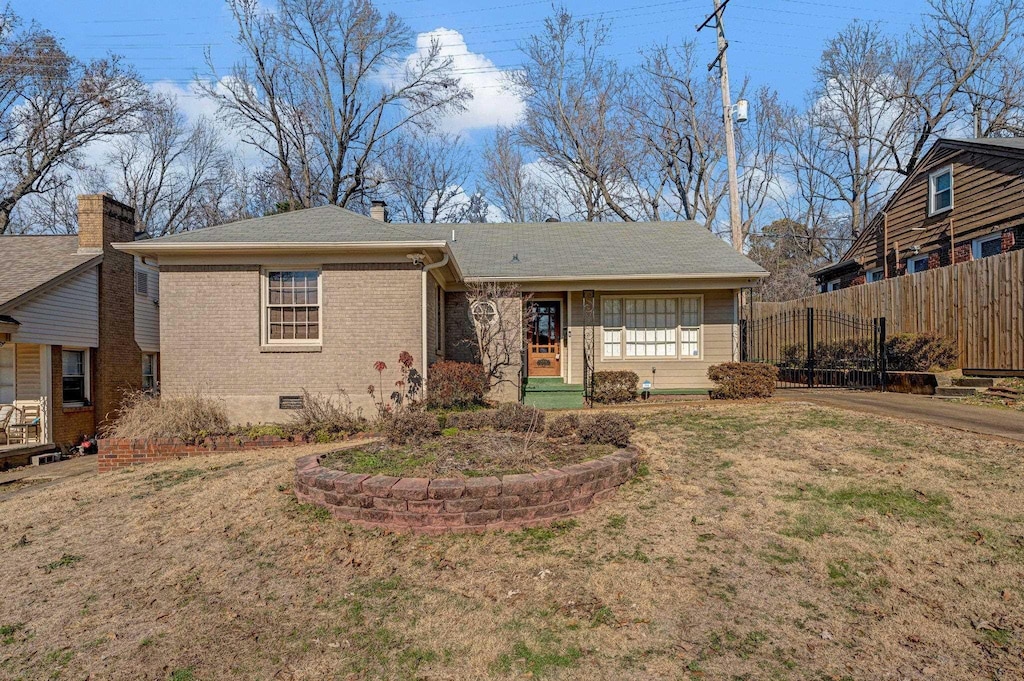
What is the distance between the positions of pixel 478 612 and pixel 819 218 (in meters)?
36.4

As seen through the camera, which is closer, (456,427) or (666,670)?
(666,670)

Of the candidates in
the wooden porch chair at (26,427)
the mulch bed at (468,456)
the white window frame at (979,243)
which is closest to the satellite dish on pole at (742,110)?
the white window frame at (979,243)

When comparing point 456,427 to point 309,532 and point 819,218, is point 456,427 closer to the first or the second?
point 309,532

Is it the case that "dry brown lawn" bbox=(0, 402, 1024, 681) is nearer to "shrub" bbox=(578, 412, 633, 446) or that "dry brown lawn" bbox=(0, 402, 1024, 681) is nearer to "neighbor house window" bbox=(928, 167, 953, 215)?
"shrub" bbox=(578, 412, 633, 446)

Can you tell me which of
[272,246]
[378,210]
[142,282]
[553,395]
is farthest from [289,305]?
[142,282]

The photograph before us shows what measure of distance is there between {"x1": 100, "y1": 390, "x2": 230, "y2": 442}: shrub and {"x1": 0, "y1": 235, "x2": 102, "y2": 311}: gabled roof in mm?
5263

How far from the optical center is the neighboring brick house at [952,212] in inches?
547

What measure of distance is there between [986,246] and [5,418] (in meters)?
24.1

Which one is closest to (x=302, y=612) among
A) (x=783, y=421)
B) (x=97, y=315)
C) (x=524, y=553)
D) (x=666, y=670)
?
(x=524, y=553)

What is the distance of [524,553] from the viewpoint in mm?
4113

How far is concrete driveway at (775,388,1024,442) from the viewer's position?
711 cm

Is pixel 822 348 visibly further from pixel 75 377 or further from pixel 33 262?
pixel 33 262

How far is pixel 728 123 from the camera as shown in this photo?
16.1m

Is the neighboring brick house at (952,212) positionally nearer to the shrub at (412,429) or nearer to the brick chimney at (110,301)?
the shrub at (412,429)
